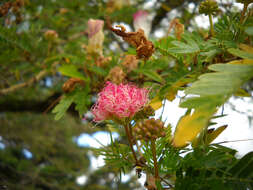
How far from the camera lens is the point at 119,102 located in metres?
0.53

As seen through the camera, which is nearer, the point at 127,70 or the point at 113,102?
the point at 113,102

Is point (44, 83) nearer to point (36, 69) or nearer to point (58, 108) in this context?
point (36, 69)

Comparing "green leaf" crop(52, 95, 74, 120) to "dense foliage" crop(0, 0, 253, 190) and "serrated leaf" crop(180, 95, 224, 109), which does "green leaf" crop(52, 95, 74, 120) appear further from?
"serrated leaf" crop(180, 95, 224, 109)

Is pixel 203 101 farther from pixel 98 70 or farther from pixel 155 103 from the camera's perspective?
pixel 98 70

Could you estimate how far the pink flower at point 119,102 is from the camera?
51 cm

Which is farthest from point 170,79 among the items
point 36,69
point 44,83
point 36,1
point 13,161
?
point 13,161

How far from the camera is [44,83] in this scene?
7.70 ft

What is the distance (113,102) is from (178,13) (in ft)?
3.87

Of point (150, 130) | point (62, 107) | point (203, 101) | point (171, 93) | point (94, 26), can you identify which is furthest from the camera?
point (94, 26)

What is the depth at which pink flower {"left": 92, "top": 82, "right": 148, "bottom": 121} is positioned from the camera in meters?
0.51

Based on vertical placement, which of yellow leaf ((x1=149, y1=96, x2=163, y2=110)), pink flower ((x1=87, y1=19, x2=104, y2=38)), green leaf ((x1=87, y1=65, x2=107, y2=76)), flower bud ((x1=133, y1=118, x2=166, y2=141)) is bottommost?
flower bud ((x1=133, y1=118, x2=166, y2=141))

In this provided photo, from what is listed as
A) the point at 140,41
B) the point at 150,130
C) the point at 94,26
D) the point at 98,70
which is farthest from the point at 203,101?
the point at 94,26

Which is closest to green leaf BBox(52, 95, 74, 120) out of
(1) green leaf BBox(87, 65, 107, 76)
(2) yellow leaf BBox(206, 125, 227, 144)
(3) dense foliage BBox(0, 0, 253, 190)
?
(3) dense foliage BBox(0, 0, 253, 190)

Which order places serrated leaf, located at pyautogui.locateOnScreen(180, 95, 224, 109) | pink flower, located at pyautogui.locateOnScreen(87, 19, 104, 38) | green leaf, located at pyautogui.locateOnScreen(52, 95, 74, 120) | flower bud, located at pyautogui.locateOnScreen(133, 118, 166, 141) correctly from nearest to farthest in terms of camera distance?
serrated leaf, located at pyautogui.locateOnScreen(180, 95, 224, 109)
flower bud, located at pyautogui.locateOnScreen(133, 118, 166, 141)
green leaf, located at pyautogui.locateOnScreen(52, 95, 74, 120)
pink flower, located at pyautogui.locateOnScreen(87, 19, 104, 38)
